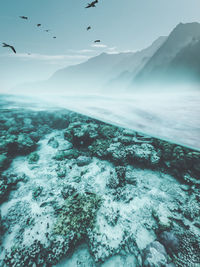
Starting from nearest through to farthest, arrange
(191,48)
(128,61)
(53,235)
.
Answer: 1. (53,235)
2. (191,48)
3. (128,61)

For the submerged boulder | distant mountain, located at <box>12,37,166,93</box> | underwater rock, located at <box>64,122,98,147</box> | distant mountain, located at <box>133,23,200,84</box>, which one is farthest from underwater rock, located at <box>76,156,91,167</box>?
distant mountain, located at <box>12,37,166,93</box>

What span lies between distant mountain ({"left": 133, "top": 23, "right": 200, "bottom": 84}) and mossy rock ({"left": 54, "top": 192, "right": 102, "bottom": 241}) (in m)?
37.0

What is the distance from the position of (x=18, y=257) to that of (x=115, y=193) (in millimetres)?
2934

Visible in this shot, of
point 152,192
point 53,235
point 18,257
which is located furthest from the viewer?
point 152,192

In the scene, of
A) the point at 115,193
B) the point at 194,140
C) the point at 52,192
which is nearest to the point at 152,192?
the point at 115,193

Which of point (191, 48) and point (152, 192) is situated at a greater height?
point (191, 48)

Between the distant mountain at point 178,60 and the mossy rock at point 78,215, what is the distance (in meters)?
37.0

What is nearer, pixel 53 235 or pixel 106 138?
pixel 53 235

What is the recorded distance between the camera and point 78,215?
327cm

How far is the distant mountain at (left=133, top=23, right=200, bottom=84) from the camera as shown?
100ft

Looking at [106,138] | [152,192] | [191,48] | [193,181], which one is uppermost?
[191,48]

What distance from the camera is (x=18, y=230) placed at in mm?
3215

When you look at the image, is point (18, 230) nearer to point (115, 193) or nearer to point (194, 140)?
point (115, 193)

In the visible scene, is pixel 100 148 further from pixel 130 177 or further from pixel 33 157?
pixel 33 157
